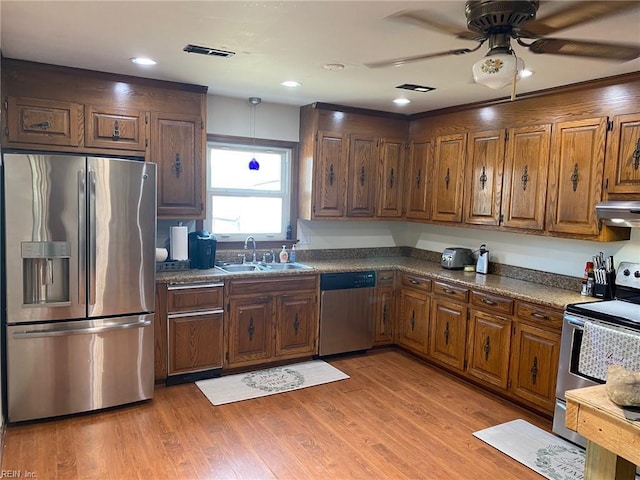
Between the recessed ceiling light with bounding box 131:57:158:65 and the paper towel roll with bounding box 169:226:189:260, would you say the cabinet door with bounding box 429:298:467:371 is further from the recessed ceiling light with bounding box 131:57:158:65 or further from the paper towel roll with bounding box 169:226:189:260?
the recessed ceiling light with bounding box 131:57:158:65

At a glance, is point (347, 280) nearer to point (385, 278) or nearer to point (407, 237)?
point (385, 278)

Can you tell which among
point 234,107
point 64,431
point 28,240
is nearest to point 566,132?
point 234,107

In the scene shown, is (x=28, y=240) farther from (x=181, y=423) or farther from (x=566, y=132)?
(x=566, y=132)

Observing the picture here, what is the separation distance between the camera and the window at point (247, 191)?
4453mm

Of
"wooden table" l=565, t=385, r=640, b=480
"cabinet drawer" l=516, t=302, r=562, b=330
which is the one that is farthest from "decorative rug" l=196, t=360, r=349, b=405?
"wooden table" l=565, t=385, r=640, b=480

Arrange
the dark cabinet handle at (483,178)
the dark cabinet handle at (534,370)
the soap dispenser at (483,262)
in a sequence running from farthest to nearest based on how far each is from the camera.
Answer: the soap dispenser at (483,262) → the dark cabinet handle at (483,178) → the dark cabinet handle at (534,370)

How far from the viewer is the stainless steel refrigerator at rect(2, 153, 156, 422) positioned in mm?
2975

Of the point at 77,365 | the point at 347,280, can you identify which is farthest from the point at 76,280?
the point at 347,280

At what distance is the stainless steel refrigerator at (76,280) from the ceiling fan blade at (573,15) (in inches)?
97.9

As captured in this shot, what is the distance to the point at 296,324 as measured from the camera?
4.26 meters

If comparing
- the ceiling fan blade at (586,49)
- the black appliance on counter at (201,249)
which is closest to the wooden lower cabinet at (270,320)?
the black appliance on counter at (201,249)

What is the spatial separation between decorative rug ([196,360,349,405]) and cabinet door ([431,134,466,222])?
5.84ft

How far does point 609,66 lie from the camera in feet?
9.66

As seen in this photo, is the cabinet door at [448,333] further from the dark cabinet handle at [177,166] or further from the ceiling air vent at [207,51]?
the ceiling air vent at [207,51]
